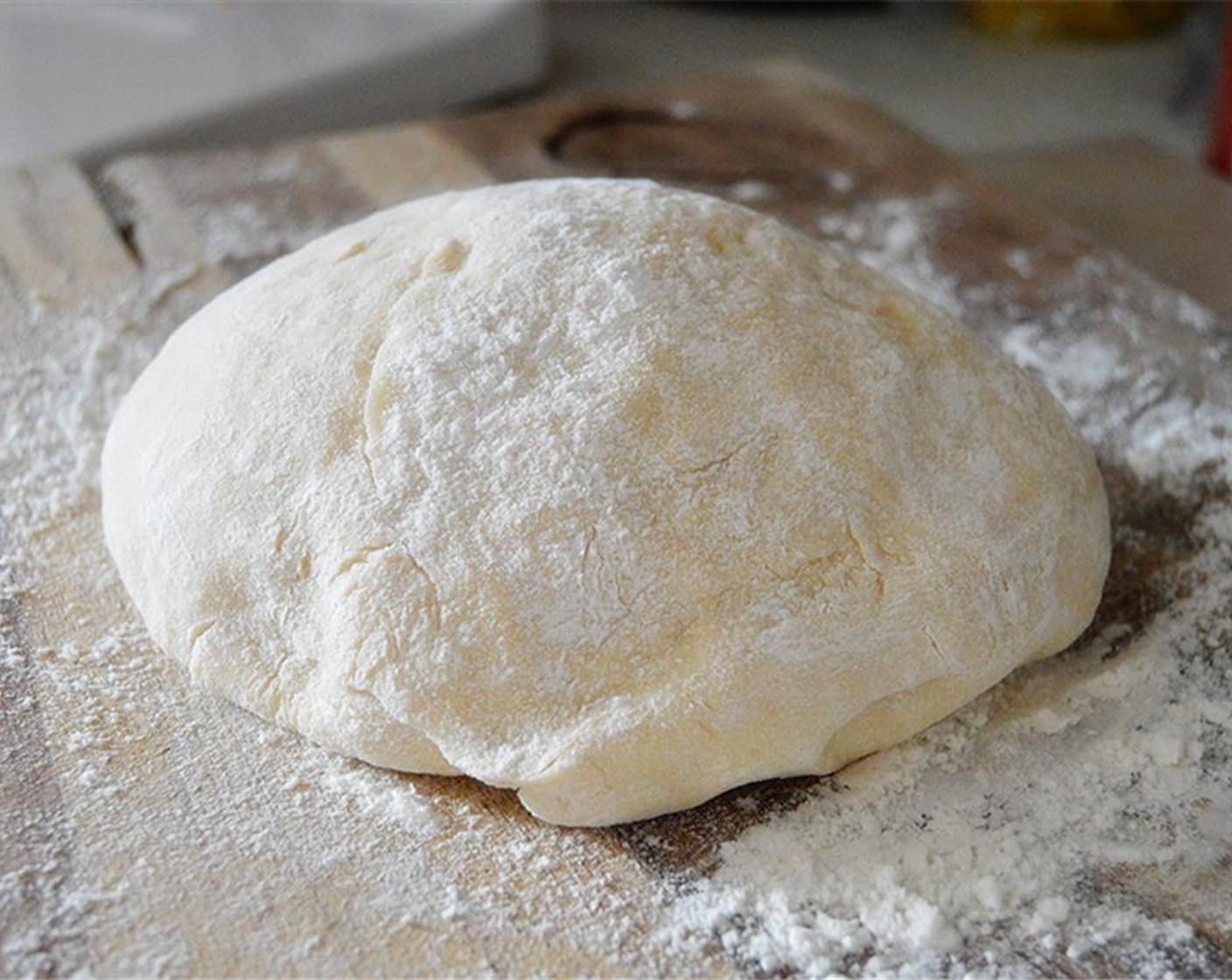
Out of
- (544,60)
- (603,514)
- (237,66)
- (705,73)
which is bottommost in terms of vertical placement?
(705,73)

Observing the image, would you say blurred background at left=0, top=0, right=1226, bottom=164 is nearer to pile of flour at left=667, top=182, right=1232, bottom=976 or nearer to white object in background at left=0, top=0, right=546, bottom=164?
white object in background at left=0, top=0, right=546, bottom=164

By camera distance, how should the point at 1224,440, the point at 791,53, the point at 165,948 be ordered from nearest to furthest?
the point at 165,948 < the point at 1224,440 < the point at 791,53

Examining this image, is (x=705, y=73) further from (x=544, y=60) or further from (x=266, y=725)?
(x=266, y=725)

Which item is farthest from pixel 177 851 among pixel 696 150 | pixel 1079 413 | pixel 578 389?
pixel 696 150

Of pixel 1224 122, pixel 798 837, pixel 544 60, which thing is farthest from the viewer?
pixel 544 60

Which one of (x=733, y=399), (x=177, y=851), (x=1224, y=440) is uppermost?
(x=733, y=399)

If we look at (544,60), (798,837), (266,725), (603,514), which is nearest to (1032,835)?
(798,837)

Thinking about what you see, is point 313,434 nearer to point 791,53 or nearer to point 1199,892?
point 1199,892
